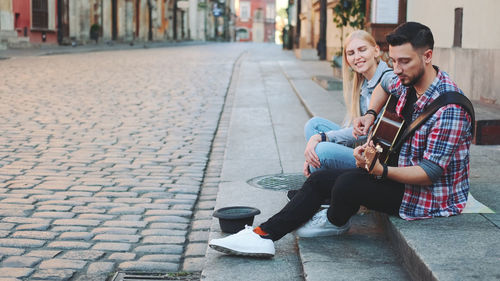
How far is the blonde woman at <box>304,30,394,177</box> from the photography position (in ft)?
14.0

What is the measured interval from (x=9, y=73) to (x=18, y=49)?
13754mm

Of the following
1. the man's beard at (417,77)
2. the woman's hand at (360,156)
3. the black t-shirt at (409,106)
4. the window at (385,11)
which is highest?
the window at (385,11)

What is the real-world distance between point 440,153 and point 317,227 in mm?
841

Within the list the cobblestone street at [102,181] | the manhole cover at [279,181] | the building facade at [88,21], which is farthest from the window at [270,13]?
the manhole cover at [279,181]

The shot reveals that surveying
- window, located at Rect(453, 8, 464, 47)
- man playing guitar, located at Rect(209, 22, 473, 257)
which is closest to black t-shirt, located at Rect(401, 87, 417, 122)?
man playing guitar, located at Rect(209, 22, 473, 257)

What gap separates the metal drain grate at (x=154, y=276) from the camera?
3.58 m

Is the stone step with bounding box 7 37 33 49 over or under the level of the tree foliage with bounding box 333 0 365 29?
under

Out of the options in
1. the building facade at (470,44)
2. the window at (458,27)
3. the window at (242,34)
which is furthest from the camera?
the window at (242,34)

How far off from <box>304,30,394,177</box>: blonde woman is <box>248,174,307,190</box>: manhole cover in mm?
801

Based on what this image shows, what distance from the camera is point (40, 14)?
33344 millimetres

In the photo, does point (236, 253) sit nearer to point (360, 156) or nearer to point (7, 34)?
point (360, 156)

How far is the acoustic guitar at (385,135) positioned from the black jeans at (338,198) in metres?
0.15

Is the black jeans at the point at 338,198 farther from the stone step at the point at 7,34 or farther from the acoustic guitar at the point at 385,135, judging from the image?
the stone step at the point at 7,34

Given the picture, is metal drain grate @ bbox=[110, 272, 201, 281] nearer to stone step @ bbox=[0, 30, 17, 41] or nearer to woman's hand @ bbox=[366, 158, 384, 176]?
woman's hand @ bbox=[366, 158, 384, 176]
